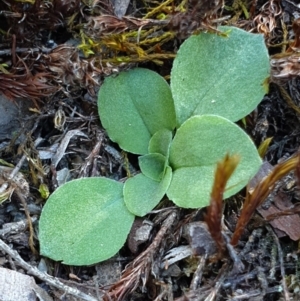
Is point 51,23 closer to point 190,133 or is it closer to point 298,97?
point 190,133

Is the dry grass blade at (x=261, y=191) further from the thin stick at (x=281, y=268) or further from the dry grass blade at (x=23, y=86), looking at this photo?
the dry grass blade at (x=23, y=86)

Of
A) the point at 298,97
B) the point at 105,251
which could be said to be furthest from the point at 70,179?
the point at 298,97

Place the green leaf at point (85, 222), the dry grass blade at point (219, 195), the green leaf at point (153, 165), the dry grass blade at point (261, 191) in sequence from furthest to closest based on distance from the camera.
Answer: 1. the green leaf at point (153, 165)
2. the green leaf at point (85, 222)
3. the dry grass blade at point (261, 191)
4. the dry grass blade at point (219, 195)

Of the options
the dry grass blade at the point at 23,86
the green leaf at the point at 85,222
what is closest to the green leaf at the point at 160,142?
the green leaf at the point at 85,222

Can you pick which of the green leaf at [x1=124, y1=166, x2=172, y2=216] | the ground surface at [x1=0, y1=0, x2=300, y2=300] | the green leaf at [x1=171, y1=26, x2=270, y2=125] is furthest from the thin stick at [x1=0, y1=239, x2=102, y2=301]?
the green leaf at [x1=171, y1=26, x2=270, y2=125]

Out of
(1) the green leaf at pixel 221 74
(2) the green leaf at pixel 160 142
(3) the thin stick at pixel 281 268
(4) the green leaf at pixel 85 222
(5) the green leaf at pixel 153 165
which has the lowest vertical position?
(4) the green leaf at pixel 85 222

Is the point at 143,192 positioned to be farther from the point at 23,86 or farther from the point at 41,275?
the point at 23,86
